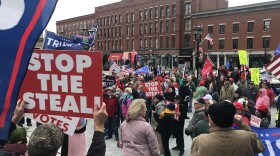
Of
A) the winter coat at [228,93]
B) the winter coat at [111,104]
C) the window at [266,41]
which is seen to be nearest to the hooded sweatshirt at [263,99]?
the winter coat at [228,93]

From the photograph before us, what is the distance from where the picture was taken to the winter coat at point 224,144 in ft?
9.48

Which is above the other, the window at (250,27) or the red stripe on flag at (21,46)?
the window at (250,27)

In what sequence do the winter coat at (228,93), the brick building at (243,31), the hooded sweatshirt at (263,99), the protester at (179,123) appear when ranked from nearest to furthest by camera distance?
the protester at (179,123), the hooded sweatshirt at (263,99), the winter coat at (228,93), the brick building at (243,31)

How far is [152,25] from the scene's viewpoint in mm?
59750

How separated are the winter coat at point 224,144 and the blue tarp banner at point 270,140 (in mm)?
1773

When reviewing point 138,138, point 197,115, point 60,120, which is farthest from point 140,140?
point 60,120

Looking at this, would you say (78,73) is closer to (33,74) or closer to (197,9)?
(33,74)

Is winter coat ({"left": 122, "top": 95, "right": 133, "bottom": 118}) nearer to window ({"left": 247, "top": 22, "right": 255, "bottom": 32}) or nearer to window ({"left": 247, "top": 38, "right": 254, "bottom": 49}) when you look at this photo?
window ({"left": 247, "top": 38, "right": 254, "bottom": 49})

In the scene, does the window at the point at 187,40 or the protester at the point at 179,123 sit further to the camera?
the window at the point at 187,40

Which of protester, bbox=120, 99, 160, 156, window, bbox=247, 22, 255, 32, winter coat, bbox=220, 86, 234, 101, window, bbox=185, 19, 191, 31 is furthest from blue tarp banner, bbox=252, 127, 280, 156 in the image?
window, bbox=185, 19, 191, 31

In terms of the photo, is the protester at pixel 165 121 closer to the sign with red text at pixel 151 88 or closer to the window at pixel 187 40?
the sign with red text at pixel 151 88

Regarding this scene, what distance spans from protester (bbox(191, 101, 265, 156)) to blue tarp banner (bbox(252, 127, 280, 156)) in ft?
5.73

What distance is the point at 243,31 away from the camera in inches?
1742

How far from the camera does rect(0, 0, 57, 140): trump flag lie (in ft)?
6.49
